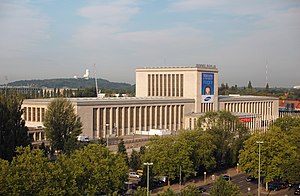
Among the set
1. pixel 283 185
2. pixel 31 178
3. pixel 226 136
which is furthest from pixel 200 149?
pixel 31 178

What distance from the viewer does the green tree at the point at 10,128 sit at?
4056 cm

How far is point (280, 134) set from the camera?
4394 centimetres

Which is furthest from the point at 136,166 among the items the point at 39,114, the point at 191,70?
the point at 191,70

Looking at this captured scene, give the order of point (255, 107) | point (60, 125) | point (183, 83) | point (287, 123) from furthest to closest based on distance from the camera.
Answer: point (255, 107) → point (183, 83) → point (287, 123) → point (60, 125)

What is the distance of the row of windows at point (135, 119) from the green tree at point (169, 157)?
29.7 metres

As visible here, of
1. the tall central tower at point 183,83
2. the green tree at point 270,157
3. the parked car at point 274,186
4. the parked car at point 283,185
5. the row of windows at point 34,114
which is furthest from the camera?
the tall central tower at point 183,83

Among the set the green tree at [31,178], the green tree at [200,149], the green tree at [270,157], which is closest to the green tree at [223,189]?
the green tree at [31,178]

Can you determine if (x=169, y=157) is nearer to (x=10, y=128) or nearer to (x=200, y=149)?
(x=200, y=149)

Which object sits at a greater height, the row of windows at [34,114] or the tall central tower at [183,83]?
the tall central tower at [183,83]

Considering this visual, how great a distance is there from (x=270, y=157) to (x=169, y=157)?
30.4 ft

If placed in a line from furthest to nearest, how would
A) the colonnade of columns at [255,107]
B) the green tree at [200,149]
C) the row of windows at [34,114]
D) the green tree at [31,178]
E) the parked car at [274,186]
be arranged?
the colonnade of columns at [255,107] < the row of windows at [34,114] < the green tree at [200,149] < the parked car at [274,186] < the green tree at [31,178]

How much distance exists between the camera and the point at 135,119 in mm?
77062

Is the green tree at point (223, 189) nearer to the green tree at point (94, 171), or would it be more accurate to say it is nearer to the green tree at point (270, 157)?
the green tree at point (94, 171)

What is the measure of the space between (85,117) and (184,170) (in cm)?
3028
